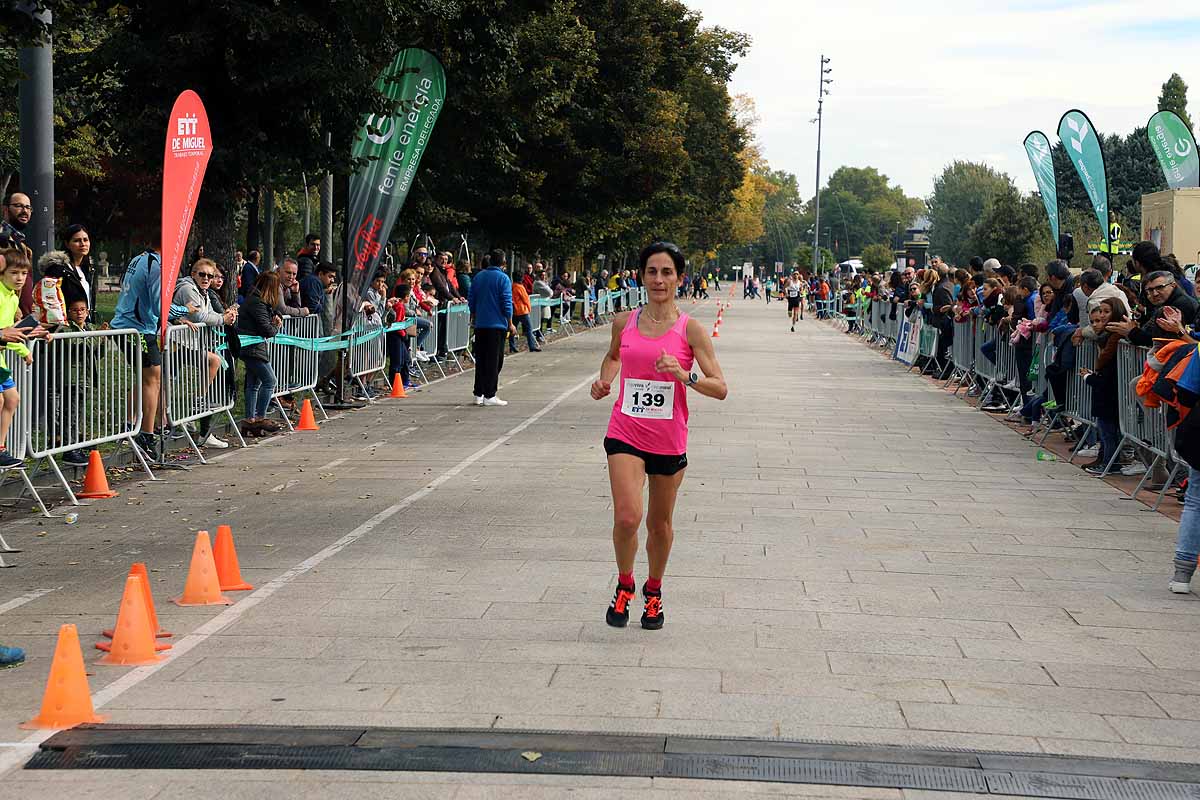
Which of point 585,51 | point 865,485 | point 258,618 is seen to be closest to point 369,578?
point 258,618

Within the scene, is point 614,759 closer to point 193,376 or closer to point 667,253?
point 667,253

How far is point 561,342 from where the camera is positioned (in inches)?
1507

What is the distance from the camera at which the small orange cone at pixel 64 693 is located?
554 cm

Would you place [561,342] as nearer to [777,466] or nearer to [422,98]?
[422,98]

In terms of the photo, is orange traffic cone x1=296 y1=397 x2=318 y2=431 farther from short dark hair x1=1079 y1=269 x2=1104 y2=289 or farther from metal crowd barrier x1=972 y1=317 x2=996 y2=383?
metal crowd barrier x1=972 y1=317 x2=996 y2=383

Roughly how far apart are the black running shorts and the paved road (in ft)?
2.57

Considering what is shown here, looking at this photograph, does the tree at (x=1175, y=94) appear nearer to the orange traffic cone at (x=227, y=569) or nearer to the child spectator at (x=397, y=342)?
the child spectator at (x=397, y=342)

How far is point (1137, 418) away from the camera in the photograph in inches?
496

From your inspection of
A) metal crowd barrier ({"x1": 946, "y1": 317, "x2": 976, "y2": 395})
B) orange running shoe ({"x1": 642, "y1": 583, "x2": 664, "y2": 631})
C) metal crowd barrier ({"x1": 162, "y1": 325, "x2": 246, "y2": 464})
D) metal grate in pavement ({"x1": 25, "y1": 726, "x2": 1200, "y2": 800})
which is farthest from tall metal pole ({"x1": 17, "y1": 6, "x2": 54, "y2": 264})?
metal crowd barrier ({"x1": 946, "y1": 317, "x2": 976, "y2": 395})

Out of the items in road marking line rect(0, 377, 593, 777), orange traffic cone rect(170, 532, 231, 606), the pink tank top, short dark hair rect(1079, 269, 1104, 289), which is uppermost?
short dark hair rect(1079, 269, 1104, 289)

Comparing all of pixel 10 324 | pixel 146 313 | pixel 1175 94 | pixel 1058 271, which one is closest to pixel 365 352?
pixel 146 313

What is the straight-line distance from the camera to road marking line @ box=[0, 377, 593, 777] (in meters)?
5.37

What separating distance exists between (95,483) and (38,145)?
3.49 m

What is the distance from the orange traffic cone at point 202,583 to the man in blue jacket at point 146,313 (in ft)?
18.1
